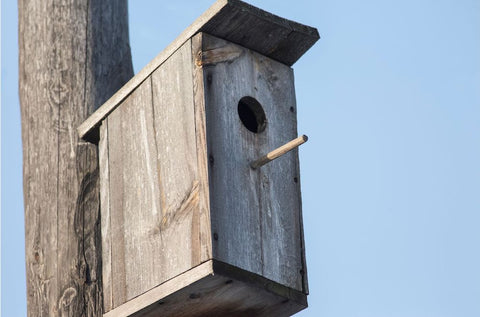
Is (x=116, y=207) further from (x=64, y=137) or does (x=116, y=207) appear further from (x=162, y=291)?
(x=162, y=291)

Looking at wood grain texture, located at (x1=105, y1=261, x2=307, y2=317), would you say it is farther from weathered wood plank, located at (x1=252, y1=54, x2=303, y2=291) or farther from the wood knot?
the wood knot

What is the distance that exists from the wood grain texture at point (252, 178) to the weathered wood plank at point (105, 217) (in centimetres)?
61

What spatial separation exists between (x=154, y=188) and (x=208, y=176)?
1.09ft

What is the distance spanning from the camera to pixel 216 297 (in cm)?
550

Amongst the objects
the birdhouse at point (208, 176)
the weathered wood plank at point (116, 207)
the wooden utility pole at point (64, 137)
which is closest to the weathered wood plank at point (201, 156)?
the birdhouse at point (208, 176)

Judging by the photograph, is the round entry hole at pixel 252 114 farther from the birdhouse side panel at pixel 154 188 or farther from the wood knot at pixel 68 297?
the wood knot at pixel 68 297

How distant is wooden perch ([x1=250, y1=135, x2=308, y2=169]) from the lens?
5.39 meters

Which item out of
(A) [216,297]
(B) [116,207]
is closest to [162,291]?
(A) [216,297]

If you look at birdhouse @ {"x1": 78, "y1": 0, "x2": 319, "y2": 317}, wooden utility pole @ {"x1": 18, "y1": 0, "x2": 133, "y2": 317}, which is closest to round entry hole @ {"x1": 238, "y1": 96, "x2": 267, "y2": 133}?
birdhouse @ {"x1": 78, "y1": 0, "x2": 319, "y2": 317}

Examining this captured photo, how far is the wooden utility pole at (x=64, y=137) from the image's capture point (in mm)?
5910

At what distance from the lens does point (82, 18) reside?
246 inches

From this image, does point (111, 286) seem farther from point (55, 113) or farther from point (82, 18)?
point (82, 18)

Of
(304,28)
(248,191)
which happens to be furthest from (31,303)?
(304,28)

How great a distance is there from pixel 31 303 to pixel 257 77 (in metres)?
1.26
